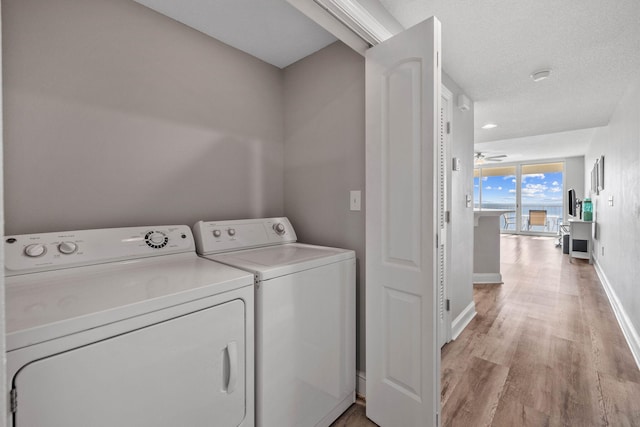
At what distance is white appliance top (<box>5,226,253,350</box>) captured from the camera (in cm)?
78

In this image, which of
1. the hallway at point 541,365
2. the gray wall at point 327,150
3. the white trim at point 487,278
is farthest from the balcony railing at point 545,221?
the gray wall at point 327,150

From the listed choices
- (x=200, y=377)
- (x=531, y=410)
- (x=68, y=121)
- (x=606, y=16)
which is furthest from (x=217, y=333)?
(x=606, y=16)

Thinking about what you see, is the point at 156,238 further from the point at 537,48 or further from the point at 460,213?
the point at 537,48

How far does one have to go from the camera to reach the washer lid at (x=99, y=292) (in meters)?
0.75

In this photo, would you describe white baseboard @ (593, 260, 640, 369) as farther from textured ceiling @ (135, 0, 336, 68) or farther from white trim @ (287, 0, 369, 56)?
textured ceiling @ (135, 0, 336, 68)

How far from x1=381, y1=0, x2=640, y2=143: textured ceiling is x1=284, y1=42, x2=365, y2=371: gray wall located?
0.49 meters

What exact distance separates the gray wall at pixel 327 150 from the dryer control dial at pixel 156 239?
0.92 m

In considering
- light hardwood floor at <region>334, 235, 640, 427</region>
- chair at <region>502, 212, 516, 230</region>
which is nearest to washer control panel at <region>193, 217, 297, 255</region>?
light hardwood floor at <region>334, 235, 640, 427</region>

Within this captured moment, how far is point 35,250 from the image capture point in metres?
1.13

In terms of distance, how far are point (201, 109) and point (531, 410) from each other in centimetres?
260

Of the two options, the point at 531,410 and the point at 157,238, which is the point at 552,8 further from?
the point at 157,238

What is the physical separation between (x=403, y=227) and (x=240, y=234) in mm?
969

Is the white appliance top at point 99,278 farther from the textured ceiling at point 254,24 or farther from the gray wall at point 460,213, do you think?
the gray wall at point 460,213

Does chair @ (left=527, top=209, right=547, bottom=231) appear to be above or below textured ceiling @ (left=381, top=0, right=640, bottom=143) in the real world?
below
